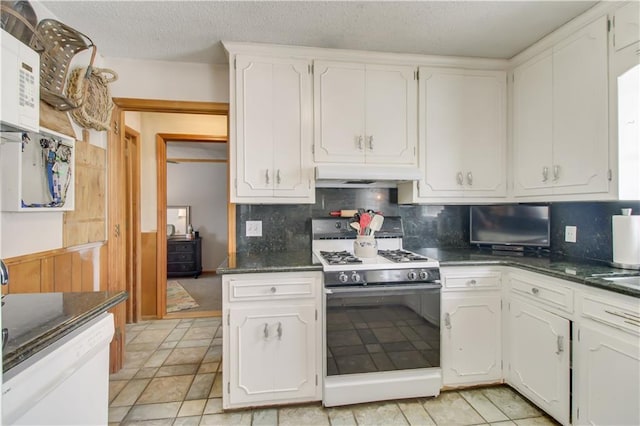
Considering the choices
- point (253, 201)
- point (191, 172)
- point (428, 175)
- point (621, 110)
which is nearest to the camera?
point (621, 110)

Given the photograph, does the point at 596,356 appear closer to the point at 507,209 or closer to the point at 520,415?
the point at 520,415

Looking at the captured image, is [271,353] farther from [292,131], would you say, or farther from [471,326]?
[292,131]

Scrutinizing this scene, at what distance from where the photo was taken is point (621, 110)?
5.16 feet

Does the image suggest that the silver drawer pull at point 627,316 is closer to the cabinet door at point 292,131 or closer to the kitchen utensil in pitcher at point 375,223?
the kitchen utensil in pitcher at point 375,223

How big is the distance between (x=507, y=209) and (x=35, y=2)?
10.7 feet

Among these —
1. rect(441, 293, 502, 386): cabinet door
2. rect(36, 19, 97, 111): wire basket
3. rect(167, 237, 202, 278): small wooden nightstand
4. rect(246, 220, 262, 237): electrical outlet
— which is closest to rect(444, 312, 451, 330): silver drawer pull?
rect(441, 293, 502, 386): cabinet door

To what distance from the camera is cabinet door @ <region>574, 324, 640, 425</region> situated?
1276 millimetres

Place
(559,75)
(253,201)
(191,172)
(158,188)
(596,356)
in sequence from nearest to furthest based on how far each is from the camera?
(596,356)
(559,75)
(253,201)
(158,188)
(191,172)

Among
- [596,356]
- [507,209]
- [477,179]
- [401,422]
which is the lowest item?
[401,422]

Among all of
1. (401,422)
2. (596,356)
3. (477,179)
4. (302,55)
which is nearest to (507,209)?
(477,179)

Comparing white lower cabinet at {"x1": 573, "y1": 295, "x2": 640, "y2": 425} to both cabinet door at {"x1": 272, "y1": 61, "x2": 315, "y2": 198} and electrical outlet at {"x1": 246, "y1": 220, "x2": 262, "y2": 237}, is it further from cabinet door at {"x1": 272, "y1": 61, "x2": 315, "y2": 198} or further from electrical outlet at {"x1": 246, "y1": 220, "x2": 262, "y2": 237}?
electrical outlet at {"x1": 246, "y1": 220, "x2": 262, "y2": 237}

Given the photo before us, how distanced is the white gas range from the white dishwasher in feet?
3.46

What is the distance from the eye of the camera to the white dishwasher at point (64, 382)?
2.47 ft

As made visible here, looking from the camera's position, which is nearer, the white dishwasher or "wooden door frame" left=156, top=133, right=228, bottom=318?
the white dishwasher
